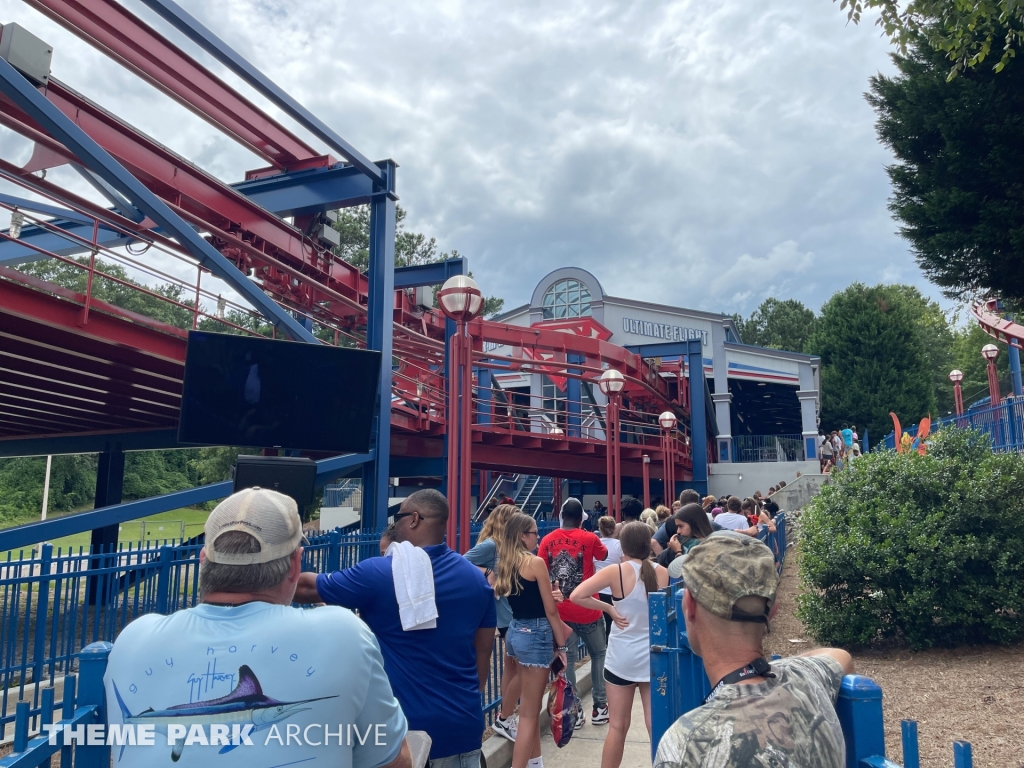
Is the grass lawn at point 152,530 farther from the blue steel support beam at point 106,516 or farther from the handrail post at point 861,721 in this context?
the handrail post at point 861,721

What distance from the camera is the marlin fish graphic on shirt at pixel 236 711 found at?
168 cm

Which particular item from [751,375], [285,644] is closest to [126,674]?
[285,644]

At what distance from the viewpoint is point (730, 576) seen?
6.00 feet

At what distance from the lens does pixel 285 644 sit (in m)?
1.72

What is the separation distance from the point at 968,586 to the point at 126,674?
24.4 feet

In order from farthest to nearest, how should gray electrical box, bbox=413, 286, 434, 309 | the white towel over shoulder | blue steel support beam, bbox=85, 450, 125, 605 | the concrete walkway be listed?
1. gray electrical box, bbox=413, 286, 434, 309
2. blue steel support beam, bbox=85, 450, 125, 605
3. the concrete walkway
4. the white towel over shoulder

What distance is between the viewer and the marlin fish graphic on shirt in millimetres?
1685

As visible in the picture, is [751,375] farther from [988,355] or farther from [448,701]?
[448,701]

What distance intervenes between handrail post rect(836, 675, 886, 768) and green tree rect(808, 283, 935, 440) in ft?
138

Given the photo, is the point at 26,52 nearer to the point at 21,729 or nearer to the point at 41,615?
the point at 41,615

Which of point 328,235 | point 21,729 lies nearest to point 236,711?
point 21,729

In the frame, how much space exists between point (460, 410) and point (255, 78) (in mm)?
5695

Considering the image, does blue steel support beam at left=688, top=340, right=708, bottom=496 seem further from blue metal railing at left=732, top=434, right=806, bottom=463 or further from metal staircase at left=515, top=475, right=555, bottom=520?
blue metal railing at left=732, top=434, right=806, bottom=463

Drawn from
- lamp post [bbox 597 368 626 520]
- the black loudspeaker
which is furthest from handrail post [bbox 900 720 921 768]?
lamp post [bbox 597 368 626 520]
